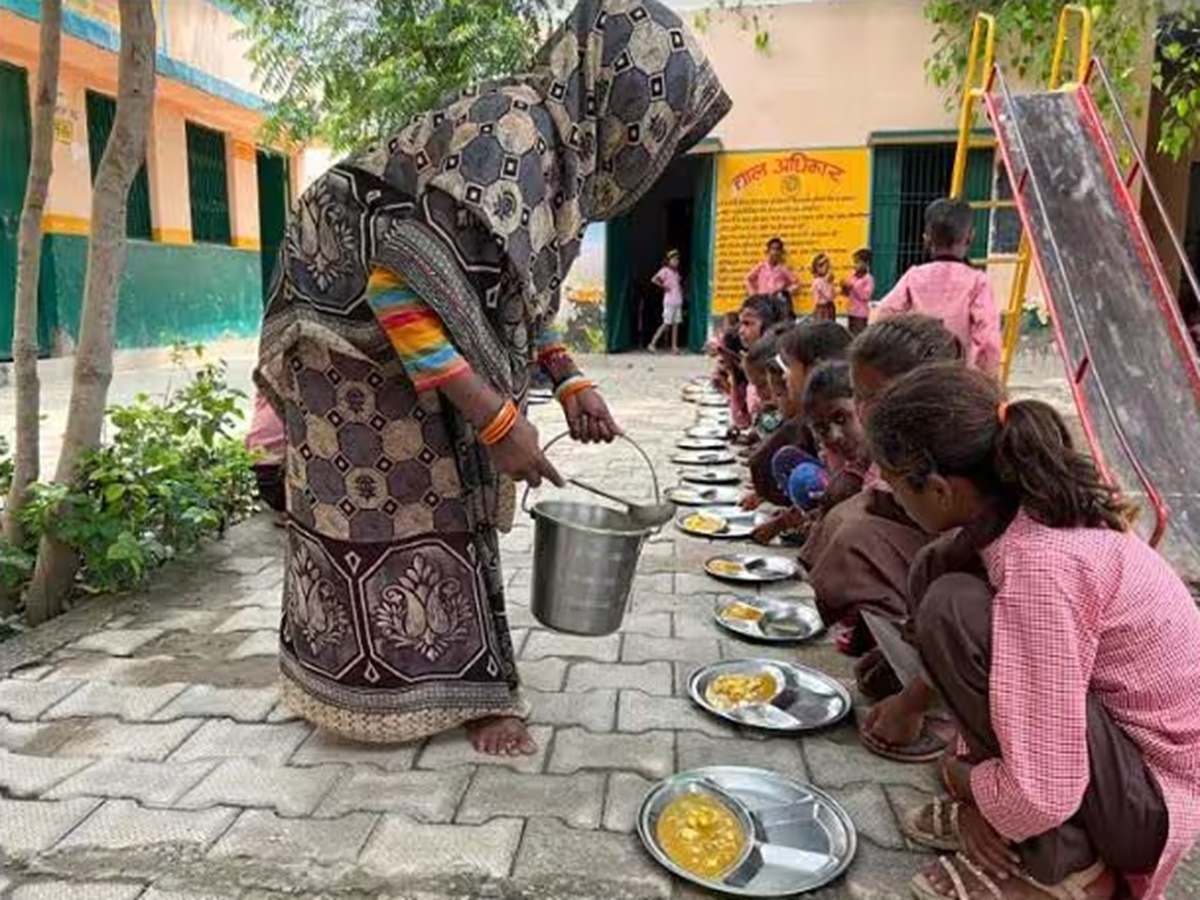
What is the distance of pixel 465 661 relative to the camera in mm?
1962

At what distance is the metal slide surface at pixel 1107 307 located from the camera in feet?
11.7

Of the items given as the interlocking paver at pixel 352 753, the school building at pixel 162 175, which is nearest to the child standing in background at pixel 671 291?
the school building at pixel 162 175

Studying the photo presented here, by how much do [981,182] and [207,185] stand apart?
889cm

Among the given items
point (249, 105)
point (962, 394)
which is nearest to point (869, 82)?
point (249, 105)

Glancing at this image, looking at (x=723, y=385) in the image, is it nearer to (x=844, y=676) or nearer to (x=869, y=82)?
(x=844, y=676)

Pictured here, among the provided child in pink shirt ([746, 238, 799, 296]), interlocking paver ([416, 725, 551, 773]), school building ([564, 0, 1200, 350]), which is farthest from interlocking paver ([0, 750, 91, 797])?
school building ([564, 0, 1200, 350])

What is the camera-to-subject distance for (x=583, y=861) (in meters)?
1.58

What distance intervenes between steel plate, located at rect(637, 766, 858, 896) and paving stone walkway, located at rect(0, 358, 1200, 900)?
0.04 meters

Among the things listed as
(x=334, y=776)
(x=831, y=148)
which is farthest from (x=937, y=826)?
(x=831, y=148)

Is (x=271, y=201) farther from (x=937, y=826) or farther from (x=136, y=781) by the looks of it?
(x=937, y=826)

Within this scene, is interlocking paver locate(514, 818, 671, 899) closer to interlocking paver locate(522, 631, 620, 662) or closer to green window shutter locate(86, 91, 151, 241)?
interlocking paver locate(522, 631, 620, 662)

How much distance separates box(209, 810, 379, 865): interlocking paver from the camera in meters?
1.59

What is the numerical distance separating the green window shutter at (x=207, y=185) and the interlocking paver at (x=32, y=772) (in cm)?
999

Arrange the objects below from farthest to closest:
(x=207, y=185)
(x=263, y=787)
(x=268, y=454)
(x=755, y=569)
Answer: (x=207, y=185) → (x=268, y=454) → (x=755, y=569) → (x=263, y=787)
